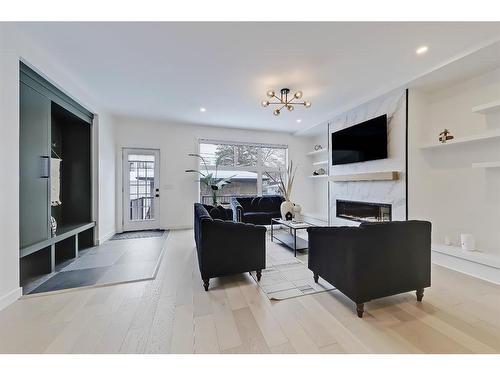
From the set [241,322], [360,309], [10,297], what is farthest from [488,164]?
[10,297]

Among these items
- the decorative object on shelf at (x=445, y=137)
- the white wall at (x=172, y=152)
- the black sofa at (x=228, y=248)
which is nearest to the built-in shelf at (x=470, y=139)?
the decorative object on shelf at (x=445, y=137)

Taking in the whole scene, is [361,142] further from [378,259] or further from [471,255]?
[378,259]

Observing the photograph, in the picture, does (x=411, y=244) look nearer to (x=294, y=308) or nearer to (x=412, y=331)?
(x=412, y=331)

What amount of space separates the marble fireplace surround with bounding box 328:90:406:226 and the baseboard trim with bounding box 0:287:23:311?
5.07 m

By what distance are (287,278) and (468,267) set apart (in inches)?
92.6

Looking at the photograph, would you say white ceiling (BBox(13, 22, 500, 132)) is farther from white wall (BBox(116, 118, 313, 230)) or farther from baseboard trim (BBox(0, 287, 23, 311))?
baseboard trim (BBox(0, 287, 23, 311))

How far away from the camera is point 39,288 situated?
236 cm

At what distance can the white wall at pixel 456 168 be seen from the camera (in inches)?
111

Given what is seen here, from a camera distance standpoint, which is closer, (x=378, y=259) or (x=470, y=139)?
(x=378, y=259)

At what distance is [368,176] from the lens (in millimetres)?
4051

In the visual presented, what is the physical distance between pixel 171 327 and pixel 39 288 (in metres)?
1.84

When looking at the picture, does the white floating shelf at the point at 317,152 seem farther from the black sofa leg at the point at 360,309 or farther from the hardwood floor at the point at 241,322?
the black sofa leg at the point at 360,309

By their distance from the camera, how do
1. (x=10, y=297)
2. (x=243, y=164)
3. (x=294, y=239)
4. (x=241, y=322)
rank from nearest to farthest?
(x=241, y=322) → (x=10, y=297) → (x=294, y=239) → (x=243, y=164)
